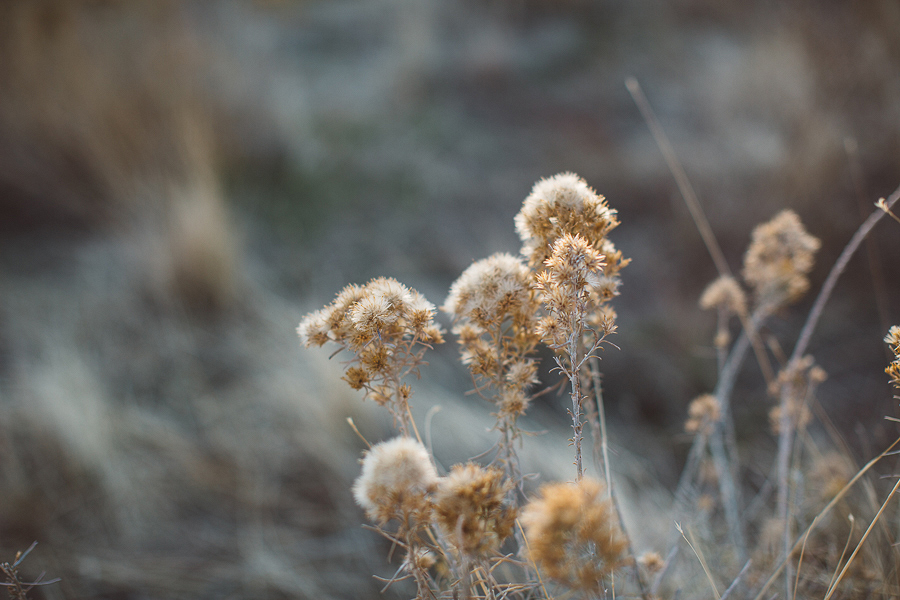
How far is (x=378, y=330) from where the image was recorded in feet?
1.32

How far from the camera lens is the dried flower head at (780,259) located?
0.68m

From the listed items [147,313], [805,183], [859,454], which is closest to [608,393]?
[859,454]

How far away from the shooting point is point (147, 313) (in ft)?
4.85

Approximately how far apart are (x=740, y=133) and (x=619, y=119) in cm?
60

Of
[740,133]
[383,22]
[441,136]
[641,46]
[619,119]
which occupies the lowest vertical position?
[740,133]

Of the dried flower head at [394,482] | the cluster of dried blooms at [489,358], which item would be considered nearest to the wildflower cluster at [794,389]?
the cluster of dried blooms at [489,358]

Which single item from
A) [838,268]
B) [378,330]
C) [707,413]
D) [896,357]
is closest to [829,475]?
[707,413]

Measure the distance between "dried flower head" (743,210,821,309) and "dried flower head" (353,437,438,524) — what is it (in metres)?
0.66

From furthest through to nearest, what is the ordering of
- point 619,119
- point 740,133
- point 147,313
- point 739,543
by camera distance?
point 619,119 < point 740,133 < point 147,313 < point 739,543

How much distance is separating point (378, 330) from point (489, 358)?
116 mm

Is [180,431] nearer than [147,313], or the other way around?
[180,431]

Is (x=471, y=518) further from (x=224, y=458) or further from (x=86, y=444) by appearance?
(x=86, y=444)

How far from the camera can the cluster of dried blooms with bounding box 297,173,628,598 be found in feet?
1.02

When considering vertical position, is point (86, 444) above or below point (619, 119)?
below
